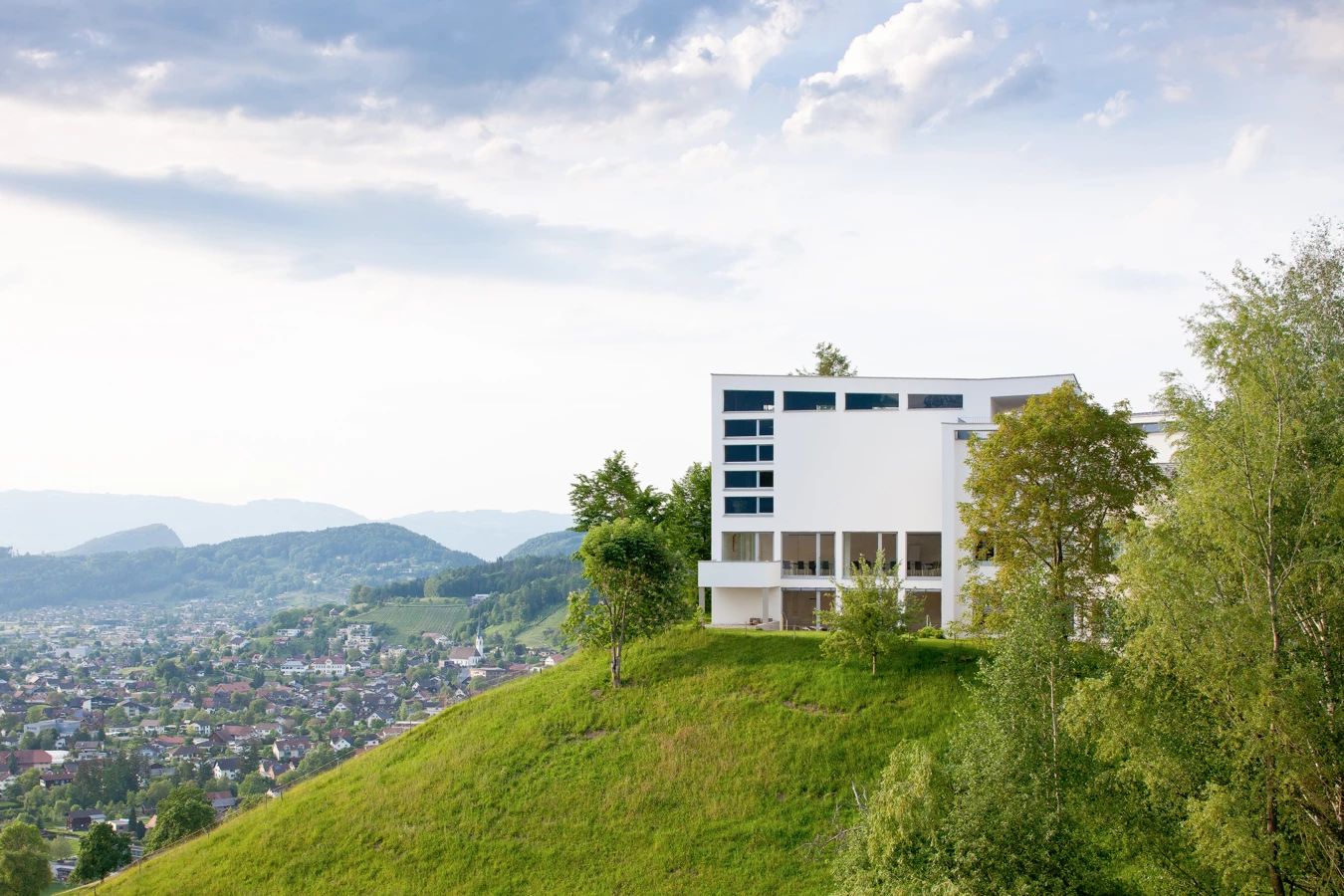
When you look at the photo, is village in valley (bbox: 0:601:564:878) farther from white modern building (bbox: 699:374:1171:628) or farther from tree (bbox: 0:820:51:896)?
white modern building (bbox: 699:374:1171:628)

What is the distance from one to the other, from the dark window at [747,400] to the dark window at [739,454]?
6.55 feet

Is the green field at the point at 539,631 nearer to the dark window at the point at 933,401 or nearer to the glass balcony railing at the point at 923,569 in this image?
the glass balcony railing at the point at 923,569

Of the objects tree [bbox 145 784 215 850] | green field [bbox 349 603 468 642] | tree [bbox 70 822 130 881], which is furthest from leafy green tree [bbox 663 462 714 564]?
green field [bbox 349 603 468 642]

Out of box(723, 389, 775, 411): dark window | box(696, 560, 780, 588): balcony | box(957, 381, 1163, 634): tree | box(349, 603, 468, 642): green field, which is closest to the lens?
box(957, 381, 1163, 634): tree

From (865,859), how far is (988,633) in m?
13.9

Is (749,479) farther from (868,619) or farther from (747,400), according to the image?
(868,619)

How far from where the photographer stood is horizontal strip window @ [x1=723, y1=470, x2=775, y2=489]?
50.8m

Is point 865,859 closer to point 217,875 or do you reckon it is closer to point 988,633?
point 988,633

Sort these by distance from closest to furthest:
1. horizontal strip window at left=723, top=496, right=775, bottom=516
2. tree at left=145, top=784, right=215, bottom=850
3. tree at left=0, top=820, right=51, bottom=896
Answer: tree at left=145, top=784, right=215, bottom=850
tree at left=0, top=820, right=51, bottom=896
horizontal strip window at left=723, top=496, right=775, bottom=516

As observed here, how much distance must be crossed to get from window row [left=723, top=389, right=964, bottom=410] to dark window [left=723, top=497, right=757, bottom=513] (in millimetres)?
3400

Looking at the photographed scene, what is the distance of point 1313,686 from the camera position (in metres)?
17.2

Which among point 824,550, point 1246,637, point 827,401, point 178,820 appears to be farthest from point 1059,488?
point 178,820

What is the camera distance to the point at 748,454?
51.2 m

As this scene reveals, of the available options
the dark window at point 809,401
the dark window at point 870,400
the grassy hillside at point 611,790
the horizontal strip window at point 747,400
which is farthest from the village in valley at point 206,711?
the dark window at point 870,400
